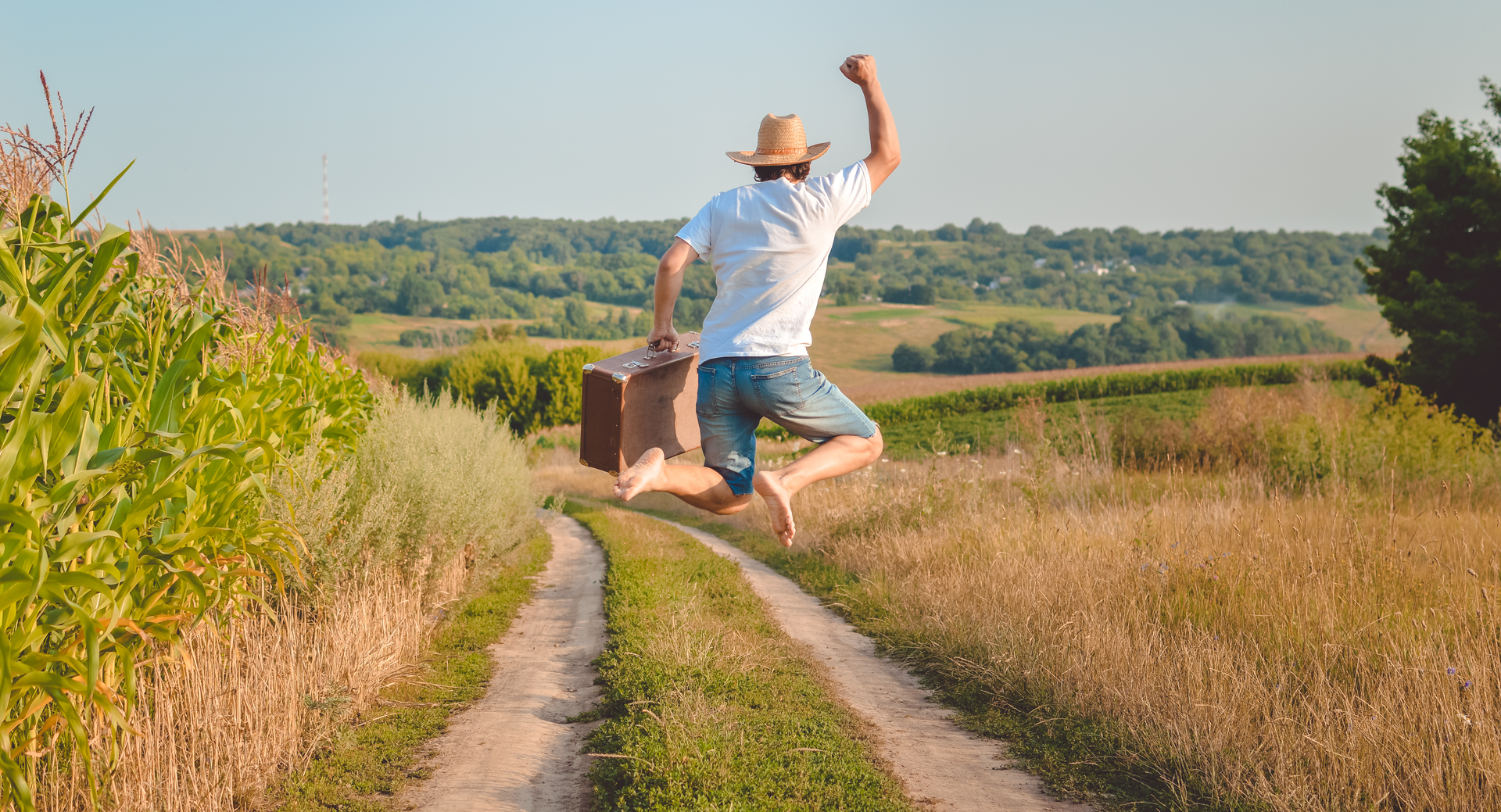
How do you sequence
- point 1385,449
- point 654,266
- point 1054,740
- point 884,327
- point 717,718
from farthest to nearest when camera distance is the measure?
point 654,266
point 884,327
point 1385,449
point 1054,740
point 717,718

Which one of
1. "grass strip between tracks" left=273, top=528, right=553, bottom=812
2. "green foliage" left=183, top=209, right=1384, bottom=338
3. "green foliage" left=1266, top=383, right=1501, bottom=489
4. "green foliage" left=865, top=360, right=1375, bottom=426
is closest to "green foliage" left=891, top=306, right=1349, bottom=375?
"green foliage" left=183, top=209, right=1384, bottom=338

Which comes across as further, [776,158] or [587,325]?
[587,325]

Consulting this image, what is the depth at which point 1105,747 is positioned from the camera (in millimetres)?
5082

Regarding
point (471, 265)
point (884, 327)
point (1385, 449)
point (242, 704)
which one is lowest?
point (242, 704)

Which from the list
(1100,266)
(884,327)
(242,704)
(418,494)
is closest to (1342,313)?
(1100,266)

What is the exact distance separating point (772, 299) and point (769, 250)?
0.21 metres

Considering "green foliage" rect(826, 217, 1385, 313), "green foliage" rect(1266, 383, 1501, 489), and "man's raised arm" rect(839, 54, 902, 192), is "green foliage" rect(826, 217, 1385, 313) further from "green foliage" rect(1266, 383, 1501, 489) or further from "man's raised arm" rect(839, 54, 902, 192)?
"man's raised arm" rect(839, 54, 902, 192)

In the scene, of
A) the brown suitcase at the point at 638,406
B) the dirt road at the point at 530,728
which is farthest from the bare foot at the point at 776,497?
the dirt road at the point at 530,728

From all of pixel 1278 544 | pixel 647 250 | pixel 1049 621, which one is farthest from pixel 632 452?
pixel 647 250

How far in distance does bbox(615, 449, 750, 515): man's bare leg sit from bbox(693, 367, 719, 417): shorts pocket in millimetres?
256

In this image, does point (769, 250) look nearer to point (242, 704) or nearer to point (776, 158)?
point (776, 158)

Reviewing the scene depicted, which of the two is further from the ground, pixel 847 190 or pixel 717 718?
pixel 847 190

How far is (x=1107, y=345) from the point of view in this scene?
242 feet

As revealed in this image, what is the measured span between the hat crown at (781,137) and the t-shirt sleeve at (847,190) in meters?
0.21
